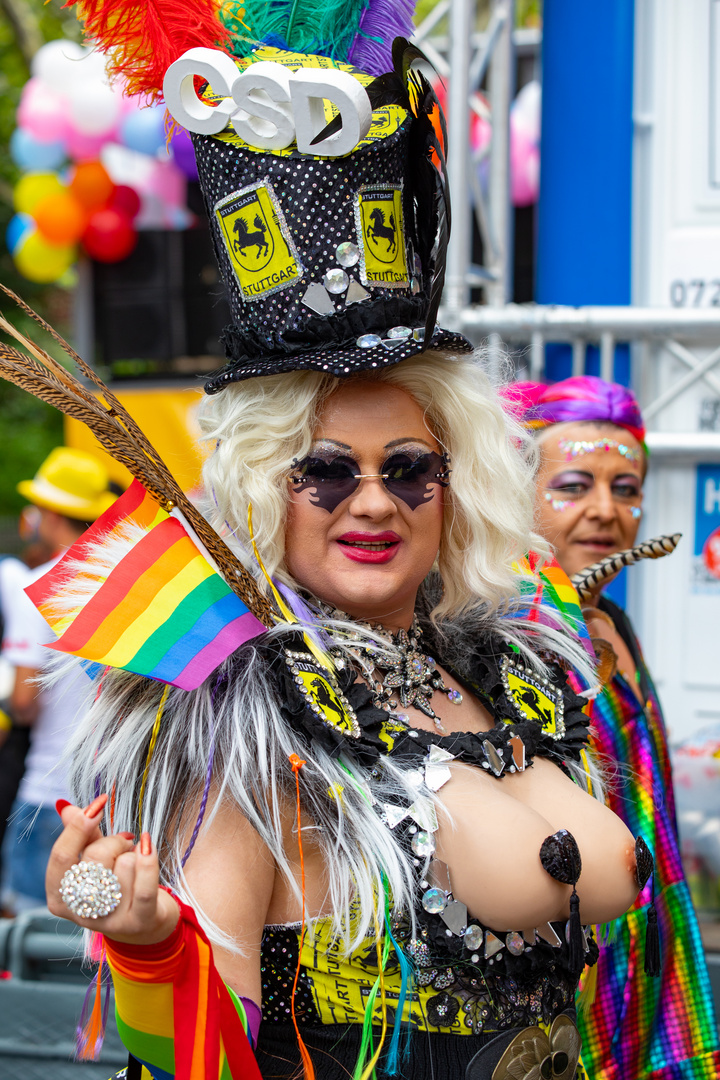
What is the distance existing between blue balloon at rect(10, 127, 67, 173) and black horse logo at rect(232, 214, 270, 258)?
5.30 meters

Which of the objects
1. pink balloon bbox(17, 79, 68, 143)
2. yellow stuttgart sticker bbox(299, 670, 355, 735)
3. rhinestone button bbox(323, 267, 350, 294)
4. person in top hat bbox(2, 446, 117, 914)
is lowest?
person in top hat bbox(2, 446, 117, 914)

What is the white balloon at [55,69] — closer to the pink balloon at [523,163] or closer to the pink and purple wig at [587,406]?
the pink balloon at [523,163]

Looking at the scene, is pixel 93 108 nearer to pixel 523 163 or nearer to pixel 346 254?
pixel 523 163

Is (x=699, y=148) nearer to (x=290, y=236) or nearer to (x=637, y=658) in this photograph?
(x=637, y=658)

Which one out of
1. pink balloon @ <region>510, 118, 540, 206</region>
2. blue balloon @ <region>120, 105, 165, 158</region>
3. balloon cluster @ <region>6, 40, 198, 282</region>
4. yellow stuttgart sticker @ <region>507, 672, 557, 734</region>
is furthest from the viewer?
balloon cluster @ <region>6, 40, 198, 282</region>

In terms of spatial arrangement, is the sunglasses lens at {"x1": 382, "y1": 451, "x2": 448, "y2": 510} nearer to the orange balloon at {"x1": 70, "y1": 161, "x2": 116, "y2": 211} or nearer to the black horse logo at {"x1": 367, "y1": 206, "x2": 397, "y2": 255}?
the black horse logo at {"x1": 367, "y1": 206, "x2": 397, "y2": 255}

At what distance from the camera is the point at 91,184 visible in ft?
20.4

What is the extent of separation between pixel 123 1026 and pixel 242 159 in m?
1.17

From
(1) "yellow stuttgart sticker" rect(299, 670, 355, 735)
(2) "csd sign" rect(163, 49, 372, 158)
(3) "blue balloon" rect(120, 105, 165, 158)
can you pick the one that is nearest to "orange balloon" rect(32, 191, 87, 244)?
(3) "blue balloon" rect(120, 105, 165, 158)

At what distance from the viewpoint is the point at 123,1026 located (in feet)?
3.87

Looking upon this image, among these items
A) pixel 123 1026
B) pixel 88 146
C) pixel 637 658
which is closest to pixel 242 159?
pixel 123 1026

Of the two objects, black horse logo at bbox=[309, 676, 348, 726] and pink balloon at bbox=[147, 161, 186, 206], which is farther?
pink balloon at bbox=[147, 161, 186, 206]

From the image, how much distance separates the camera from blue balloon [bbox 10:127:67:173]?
615 cm

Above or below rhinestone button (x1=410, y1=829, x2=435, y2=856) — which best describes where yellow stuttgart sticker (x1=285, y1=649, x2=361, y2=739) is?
above
